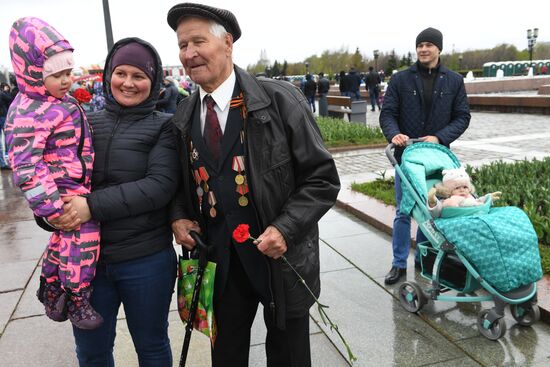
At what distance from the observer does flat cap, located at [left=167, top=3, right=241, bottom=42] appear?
200cm

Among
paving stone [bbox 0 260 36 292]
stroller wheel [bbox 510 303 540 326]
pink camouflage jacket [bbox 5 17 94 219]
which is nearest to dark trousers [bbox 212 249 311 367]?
pink camouflage jacket [bbox 5 17 94 219]

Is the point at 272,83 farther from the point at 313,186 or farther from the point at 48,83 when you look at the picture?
the point at 48,83

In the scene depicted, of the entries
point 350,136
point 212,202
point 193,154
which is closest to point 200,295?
point 212,202

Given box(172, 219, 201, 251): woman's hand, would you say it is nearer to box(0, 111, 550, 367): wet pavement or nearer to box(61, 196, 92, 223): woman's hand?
box(61, 196, 92, 223): woman's hand

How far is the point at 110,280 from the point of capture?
2.29 m

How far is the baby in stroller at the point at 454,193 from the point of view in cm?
342

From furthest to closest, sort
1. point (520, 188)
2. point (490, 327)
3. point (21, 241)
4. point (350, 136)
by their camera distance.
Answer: point (350, 136), point (21, 241), point (520, 188), point (490, 327)

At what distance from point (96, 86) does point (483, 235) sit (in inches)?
339

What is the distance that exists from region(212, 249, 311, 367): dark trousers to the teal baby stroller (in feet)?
4.68

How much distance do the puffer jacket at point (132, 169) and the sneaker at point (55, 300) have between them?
26cm

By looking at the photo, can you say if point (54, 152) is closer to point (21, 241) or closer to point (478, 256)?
point (478, 256)

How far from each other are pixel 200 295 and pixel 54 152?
94 cm

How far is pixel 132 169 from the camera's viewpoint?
2.23m

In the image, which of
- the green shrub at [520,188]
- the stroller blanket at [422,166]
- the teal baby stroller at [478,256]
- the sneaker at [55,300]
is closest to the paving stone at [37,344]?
the sneaker at [55,300]
